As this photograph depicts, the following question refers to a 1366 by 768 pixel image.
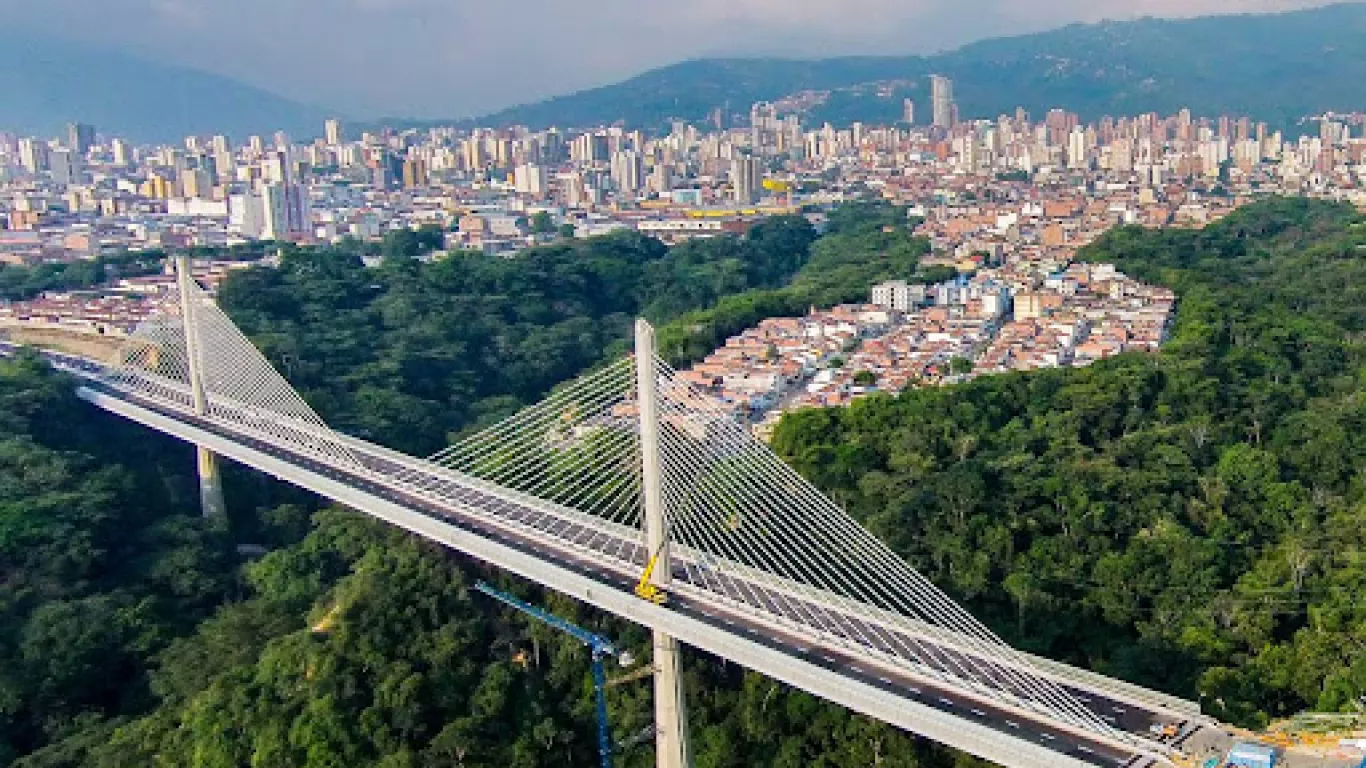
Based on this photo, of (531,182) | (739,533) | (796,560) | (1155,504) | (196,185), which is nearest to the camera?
(796,560)

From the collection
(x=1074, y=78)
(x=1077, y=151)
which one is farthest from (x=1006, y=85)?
(x=1077, y=151)

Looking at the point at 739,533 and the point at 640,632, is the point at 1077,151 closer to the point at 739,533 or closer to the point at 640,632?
the point at 640,632

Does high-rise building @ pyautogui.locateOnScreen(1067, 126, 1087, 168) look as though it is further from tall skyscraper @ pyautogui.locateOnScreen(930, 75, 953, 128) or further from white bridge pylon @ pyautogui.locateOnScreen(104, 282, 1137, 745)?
white bridge pylon @ pyautogui.locateOnScreen(104, 282, 1137, 745)

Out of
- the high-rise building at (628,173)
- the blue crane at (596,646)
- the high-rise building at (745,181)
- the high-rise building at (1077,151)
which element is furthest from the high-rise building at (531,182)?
the blue crane at (596,646)

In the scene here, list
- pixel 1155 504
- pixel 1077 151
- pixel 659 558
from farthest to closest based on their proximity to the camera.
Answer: pixel 1077 151
pixel 1155 504
pixel 659 558

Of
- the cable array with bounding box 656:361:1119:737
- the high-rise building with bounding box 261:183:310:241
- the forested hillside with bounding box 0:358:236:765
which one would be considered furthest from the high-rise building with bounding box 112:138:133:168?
the cable array with bounding box 656:361:1119:737

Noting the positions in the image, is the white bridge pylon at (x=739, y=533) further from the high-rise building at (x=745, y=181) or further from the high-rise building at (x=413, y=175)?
the high-rise building at (x=413, y=175)

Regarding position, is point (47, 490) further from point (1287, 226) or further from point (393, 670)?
point (1287, 226)
